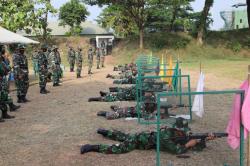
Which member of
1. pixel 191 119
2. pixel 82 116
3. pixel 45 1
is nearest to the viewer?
pixel 191 119

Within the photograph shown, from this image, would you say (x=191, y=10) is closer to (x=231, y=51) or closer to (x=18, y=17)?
(x=231, y=51)

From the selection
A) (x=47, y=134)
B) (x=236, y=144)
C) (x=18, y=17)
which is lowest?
(x=47, y=134)

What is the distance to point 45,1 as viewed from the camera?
111 ft

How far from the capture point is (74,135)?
7.88 metres

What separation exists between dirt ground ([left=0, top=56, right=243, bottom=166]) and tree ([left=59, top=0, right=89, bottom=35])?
3796cm

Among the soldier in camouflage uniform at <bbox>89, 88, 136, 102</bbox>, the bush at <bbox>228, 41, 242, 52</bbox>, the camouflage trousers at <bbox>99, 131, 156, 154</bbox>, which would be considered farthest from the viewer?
the bush at <bbox>228, 41, 242, 52</bbox>

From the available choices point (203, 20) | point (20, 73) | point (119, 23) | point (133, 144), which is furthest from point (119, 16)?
point (133, 144)

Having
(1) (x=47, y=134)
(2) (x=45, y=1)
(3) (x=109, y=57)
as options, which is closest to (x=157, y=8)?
(3) (x=109, y=57)

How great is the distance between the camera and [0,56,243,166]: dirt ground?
20.2 feet

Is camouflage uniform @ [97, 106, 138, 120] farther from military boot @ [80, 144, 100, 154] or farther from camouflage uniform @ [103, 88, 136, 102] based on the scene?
military boot @ [80, 144, 100, 154]

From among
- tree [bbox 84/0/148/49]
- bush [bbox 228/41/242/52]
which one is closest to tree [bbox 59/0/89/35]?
tree [bbox 84/0/148/49]

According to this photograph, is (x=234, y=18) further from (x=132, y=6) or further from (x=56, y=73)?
(x=56, y=73)

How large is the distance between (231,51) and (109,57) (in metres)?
10.5

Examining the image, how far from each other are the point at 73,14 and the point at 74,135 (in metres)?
43.8
